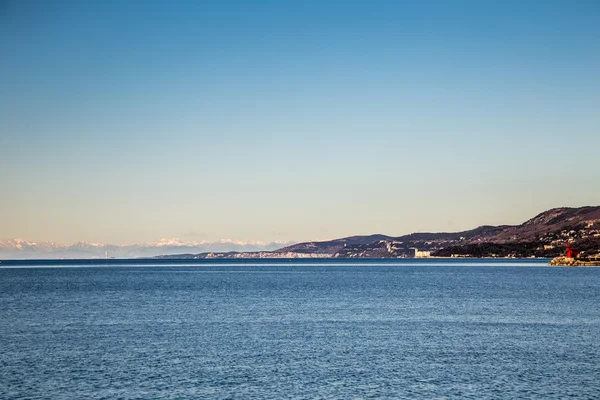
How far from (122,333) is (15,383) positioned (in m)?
19.7

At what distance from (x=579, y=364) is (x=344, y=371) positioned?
45.6ft

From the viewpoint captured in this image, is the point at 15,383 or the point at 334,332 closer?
the point at 15,383

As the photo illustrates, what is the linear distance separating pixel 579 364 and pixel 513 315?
1133 inches

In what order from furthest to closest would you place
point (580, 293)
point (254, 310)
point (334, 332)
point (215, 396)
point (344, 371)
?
point (580, 293), point (254, 310), point (334, 332), point (344, 371), point (215, 396)

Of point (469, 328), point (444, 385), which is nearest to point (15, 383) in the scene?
point (444, 385)

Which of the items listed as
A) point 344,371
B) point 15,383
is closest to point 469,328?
point 344,371

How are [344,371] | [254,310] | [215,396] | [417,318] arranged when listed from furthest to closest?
[254,310], [417,318], [344,371], [215,396]

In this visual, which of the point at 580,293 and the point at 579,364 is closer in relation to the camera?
the point at 579,364

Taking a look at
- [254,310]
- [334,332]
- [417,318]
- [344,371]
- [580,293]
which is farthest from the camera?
[580,293]

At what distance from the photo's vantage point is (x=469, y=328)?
188 ft

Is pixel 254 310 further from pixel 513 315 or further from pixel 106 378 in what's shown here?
pixel 106 378

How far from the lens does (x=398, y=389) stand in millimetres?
34219

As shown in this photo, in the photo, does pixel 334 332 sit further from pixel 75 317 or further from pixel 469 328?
pixel 75 317

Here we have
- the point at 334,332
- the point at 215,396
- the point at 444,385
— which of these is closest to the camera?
the point at 215,396
